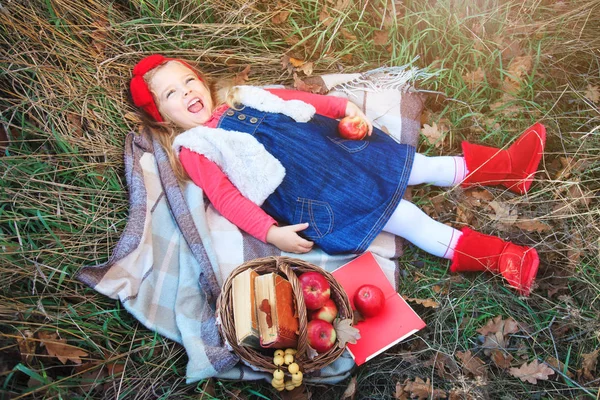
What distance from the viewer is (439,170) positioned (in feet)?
10.2

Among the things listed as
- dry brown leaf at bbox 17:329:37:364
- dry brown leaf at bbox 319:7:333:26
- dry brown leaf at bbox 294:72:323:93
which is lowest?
dry brown leaf at bbox 17:329:37:364

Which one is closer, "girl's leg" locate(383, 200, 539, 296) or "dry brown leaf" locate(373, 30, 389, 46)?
"girl's leg" locate(383, 200, 539, 296)

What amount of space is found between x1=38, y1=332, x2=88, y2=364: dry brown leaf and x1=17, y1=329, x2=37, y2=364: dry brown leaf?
6 cm

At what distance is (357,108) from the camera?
329 centimetres

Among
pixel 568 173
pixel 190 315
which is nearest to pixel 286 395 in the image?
pixel 190 315

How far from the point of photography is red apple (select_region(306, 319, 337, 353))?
2.45m

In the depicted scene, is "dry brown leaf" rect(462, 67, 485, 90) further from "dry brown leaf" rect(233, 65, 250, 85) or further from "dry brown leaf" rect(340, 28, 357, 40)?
"dry brown leaf" rect(233, 65, 250, 85)

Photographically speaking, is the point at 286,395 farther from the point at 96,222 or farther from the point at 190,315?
the point at 96,222

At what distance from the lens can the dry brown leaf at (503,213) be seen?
301 cm

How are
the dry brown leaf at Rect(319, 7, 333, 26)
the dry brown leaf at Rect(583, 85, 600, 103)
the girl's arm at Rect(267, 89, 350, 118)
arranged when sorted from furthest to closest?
1. the dry brown leaf at Rect(319, 7, 333, 26)
2. the girl's arm at Rect(267, 89, 350, 118)
3. the dry brown leaf at Rect(583, 85, 600, 103)

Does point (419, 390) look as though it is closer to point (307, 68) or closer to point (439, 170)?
point (439, 170)

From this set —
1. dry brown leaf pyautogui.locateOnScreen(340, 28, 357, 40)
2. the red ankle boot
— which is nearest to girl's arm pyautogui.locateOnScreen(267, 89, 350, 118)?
dry brown leaf pyautogui.locateOnScreen(340, 28, 357, 40)

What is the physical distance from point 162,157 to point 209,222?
22.6 inches

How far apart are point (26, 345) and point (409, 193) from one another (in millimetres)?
2491
